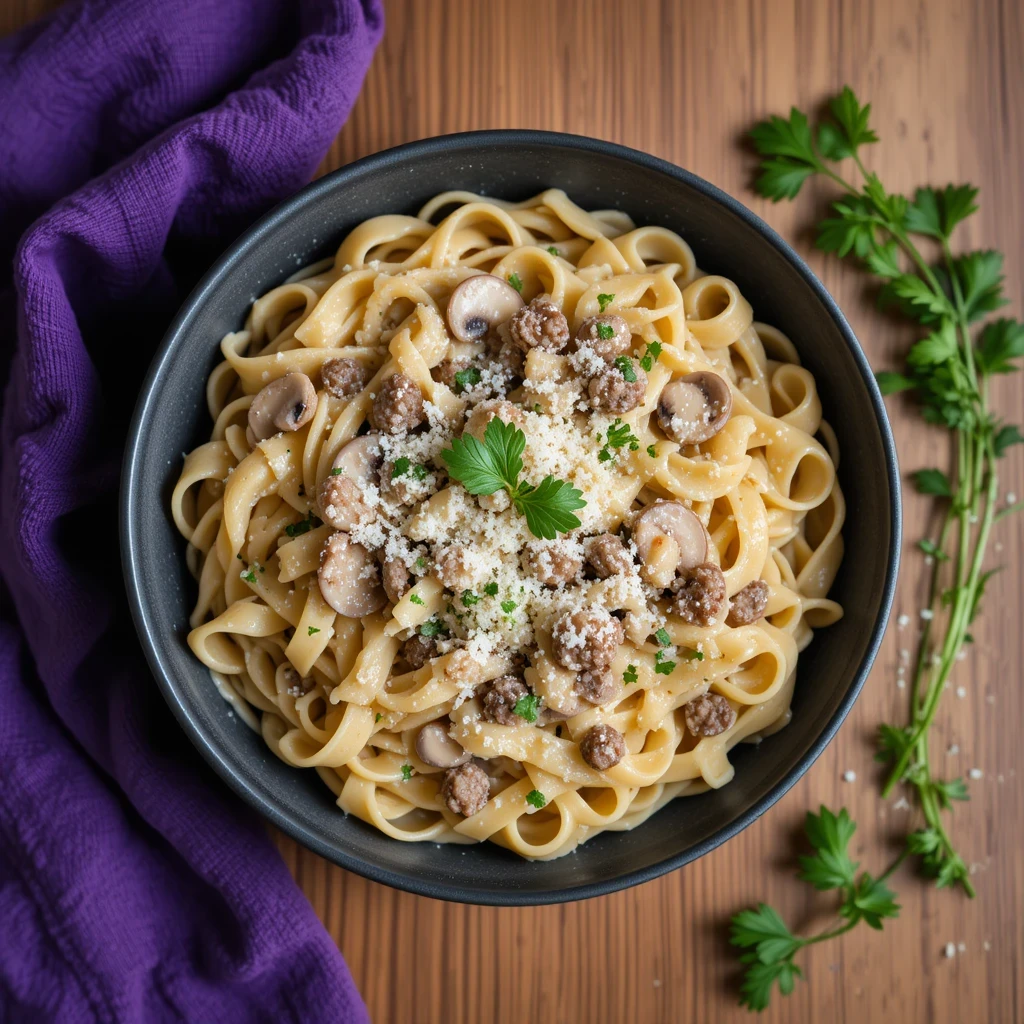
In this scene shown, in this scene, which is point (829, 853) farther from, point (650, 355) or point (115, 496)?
point (115, 496)

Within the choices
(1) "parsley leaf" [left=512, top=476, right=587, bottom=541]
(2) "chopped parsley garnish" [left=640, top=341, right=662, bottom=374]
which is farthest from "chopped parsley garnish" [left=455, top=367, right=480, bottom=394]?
(2) "chopped parsley garnish" [left=640, top=341, right=662, bottom=374]

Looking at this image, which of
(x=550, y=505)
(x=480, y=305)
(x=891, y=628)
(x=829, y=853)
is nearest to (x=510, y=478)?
Answer: (x=550, y=505)

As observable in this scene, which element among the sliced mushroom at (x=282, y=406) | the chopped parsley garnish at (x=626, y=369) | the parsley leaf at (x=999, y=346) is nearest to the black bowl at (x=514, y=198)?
the sliced mushroom at (x=282, y=406)

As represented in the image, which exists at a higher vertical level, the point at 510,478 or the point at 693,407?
the point at 693,407

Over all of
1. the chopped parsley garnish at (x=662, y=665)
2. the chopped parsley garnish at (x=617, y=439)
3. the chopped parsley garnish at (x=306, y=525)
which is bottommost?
the chopped parsley garnish at (x=662, y=665)

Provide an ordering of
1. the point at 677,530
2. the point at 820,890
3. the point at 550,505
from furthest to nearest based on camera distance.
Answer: the point at 820,890 → the point at 677,530 → the point at 550,505

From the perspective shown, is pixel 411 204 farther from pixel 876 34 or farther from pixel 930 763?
pixel 930 763

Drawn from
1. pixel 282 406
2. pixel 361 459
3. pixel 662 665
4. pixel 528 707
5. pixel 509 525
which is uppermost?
pixel 282 406

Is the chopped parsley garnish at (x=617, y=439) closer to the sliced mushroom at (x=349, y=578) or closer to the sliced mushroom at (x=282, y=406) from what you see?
the sliced mushroom at (x=349, y=578)
